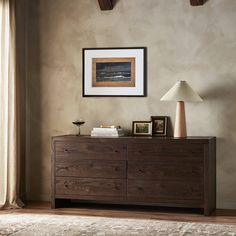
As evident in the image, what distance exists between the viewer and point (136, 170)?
5.62 m

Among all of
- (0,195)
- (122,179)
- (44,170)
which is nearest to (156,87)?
(122,179)

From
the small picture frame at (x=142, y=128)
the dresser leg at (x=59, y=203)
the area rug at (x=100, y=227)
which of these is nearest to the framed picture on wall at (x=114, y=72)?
the small picture frame at (x=142, y=128)

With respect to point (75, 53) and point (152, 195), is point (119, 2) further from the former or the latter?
point (152, 195)

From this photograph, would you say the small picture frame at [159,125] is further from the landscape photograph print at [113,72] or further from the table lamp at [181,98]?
the landscape photograph print at [113,72]

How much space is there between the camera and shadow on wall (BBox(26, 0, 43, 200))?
6426mm

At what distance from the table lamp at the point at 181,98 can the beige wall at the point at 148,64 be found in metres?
0.24

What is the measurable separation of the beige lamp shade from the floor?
45.5 inches

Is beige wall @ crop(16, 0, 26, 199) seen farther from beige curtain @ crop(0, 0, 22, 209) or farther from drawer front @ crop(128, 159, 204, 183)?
drawer front @ crop(128, 159, 204, 183)

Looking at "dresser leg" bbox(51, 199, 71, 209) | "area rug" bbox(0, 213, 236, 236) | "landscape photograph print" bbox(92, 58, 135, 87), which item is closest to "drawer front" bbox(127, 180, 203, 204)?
"area rug" bbox(0, 213, 236, 236)

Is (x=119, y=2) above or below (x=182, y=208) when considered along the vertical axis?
above

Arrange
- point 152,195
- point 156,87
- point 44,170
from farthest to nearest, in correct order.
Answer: point 44,170 < point 156,87 < point 152,195

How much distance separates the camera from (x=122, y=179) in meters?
5.67

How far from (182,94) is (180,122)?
29cm

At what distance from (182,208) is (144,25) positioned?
201cm
